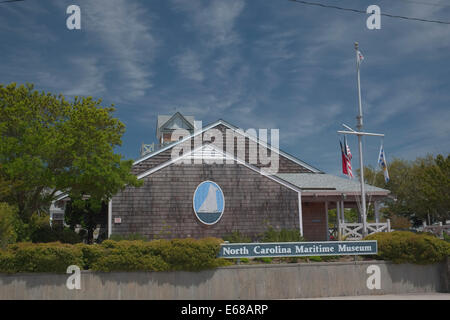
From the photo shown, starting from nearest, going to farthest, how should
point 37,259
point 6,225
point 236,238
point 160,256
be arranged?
point 37,259, point 160,256, point 6,225, point 236,238

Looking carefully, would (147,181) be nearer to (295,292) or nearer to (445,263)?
(295,292)

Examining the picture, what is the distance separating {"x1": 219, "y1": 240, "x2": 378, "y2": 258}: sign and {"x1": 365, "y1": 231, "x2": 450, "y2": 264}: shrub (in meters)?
→ 0.49

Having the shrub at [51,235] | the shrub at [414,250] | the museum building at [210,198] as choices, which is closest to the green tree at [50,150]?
the shrub at [51,235]

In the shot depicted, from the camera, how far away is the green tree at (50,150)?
16.0 meters

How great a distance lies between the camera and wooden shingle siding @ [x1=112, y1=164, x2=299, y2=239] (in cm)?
2034

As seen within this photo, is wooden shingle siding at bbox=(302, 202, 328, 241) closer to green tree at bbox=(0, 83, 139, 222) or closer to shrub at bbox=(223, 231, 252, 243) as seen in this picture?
shrub at bbox=(223, 231, 252, 243)

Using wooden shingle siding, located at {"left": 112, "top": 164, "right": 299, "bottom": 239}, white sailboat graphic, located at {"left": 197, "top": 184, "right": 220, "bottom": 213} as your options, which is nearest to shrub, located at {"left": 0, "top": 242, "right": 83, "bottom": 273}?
wooden shingle siding, located at {"left": 112, "top": 164, "right": 299, "bottom": 239}

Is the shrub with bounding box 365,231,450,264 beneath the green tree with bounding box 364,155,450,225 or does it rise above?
beneath

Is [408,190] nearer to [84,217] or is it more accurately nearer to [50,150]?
[84,217]

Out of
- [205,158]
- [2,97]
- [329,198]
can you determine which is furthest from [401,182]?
[2,97]

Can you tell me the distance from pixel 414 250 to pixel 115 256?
10.7m

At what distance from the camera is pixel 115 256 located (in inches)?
531

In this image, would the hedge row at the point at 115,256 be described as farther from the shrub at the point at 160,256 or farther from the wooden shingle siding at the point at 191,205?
the wooden shingle siding at the point at 191,205

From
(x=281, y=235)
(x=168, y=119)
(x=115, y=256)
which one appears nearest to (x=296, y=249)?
(x=281, y=235)
